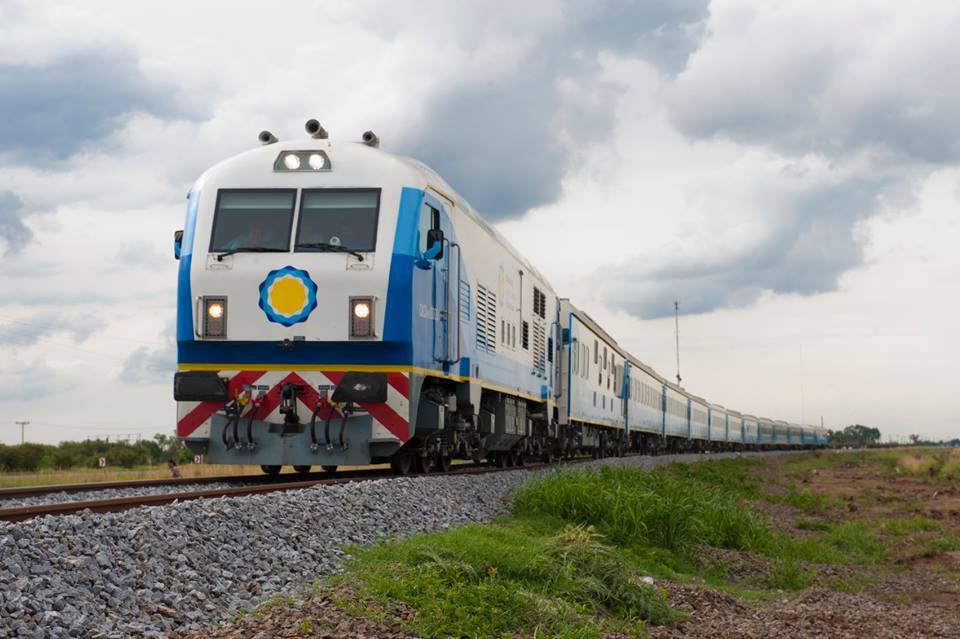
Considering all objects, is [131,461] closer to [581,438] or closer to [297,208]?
[581,438]

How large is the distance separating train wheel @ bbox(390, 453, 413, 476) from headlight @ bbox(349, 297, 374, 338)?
2.15 metres

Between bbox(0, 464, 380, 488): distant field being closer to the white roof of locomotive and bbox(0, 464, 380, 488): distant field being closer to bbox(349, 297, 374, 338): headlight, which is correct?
the white roof of locomotive

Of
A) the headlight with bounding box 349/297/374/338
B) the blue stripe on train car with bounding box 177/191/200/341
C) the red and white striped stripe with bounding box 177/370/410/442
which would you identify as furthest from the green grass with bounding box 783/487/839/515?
the blue stripe on train car with bounding box 177/191/200/341

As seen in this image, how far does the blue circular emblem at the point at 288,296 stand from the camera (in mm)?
12016

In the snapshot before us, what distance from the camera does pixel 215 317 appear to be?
12.2 m

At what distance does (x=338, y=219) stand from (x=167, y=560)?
6.75m

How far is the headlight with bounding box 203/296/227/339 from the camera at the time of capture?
39.9 feet

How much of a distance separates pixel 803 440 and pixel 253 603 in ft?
307

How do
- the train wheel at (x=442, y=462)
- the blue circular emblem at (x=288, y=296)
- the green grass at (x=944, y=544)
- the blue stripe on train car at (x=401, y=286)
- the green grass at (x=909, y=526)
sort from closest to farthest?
the blue stripe on train car at (x=401, y=286), the blue circular emblem at (x=288, y=296), the train wheel at (x=442, y=462), the green grass at (x=944, y=544), the green grass at (x=909, y=526)

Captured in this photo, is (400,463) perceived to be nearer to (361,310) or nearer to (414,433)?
(414,433)

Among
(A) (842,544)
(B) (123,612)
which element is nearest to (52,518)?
(B) (123,612)

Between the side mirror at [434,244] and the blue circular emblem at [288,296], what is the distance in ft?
4.89

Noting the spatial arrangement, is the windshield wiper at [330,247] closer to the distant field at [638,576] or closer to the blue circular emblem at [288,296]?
the blue circular emblem at [288,296]

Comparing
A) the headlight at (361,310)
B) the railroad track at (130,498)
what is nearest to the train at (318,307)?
the headlight at (361,310)
